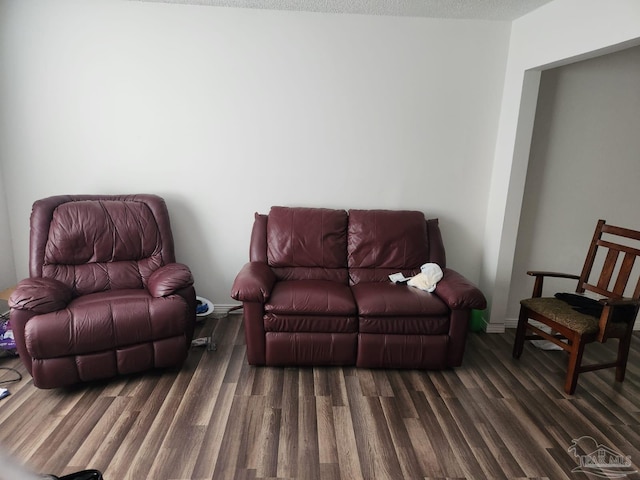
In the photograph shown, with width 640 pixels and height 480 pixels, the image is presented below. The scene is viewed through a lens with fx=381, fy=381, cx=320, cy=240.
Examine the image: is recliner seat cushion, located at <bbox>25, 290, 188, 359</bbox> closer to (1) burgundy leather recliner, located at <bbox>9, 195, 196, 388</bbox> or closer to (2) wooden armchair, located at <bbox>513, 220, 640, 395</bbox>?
(1) burgundy leather recliner, located at <bbox>9, 195, 196, 388</bbox>

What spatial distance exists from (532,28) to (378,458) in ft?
10.0

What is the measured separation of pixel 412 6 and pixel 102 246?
113 inches

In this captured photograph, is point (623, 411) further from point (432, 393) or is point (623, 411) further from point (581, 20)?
point (581, 20)

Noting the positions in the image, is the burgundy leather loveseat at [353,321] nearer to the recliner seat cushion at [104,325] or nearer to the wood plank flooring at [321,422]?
the wood plank flooring at [321,422]

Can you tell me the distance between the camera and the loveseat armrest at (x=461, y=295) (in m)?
2.51

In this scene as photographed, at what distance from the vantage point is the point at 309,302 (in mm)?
2539

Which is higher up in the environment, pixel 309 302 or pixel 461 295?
pixel 461 295

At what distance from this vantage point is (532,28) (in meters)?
2.80

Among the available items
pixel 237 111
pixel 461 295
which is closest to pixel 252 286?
pixel 461 295

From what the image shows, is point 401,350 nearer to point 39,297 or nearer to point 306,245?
point 306,245

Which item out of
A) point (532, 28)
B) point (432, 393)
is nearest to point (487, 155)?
point (532, 28)

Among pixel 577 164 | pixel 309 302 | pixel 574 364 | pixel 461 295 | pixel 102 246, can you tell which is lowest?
pixel 574 364

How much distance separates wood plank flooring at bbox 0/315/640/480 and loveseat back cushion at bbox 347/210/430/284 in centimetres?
79

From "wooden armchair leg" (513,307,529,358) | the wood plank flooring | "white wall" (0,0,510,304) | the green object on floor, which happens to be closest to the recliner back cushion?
"white wall" (0,0,510,304)
